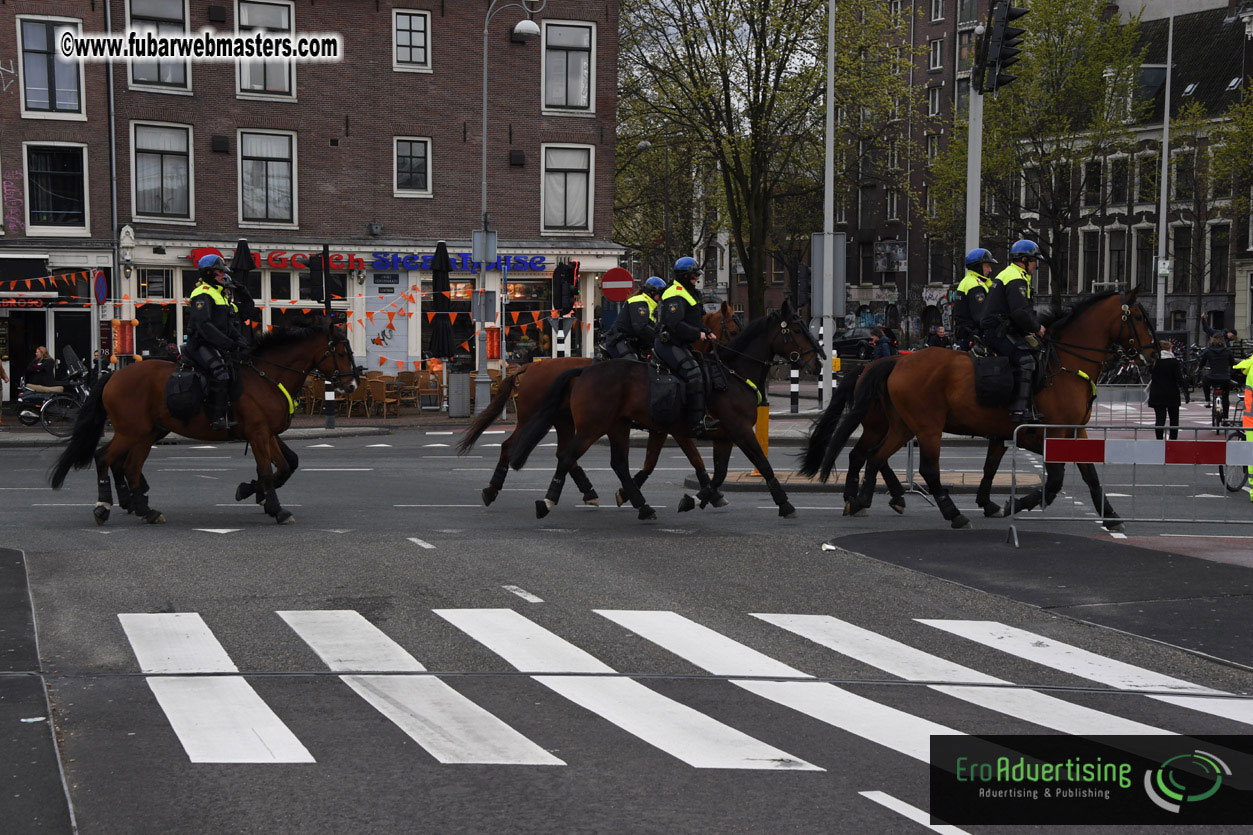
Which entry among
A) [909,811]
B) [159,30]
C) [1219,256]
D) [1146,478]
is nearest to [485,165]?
[159,30]

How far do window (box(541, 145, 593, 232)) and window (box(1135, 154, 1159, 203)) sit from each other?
24.8 m

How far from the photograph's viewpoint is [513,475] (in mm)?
19031

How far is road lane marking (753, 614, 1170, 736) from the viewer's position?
6648 mm

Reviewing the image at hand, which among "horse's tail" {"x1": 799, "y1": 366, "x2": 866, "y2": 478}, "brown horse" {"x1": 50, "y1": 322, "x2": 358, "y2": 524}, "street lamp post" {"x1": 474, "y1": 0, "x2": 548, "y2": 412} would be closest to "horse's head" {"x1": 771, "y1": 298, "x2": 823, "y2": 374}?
"horse's tail" {"x1": 799, "y1": 366, "x2": 866, "y2": 478}

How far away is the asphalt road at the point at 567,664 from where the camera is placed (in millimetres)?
5551

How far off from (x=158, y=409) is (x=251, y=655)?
20.8 feet

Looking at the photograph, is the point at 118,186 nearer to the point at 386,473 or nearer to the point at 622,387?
the point at 386,473

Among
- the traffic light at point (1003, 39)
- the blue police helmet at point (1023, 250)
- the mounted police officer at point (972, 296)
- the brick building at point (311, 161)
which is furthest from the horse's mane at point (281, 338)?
the brick building at point (311, 161)

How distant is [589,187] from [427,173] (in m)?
4.57

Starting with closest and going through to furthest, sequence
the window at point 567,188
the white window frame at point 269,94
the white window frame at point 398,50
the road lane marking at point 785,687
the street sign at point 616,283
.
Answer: the road lane marking at point 785,687 < the street sign at point 616,283 < the white window frame at point 269,94 < the white window frame at point 398,50 < the window at point 567,188

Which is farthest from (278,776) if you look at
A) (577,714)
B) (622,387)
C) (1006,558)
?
(622,387)

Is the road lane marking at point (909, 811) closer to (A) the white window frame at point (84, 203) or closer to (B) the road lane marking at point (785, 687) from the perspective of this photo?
(B) the road lane marking at point (785, 687)

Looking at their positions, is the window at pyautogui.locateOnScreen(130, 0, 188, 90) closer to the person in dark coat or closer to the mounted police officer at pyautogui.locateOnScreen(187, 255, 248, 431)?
the mounted police officer at pyautogui.locateOnScreen(187, 255, 248, 431)

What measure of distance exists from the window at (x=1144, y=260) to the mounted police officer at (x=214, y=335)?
55.5m
